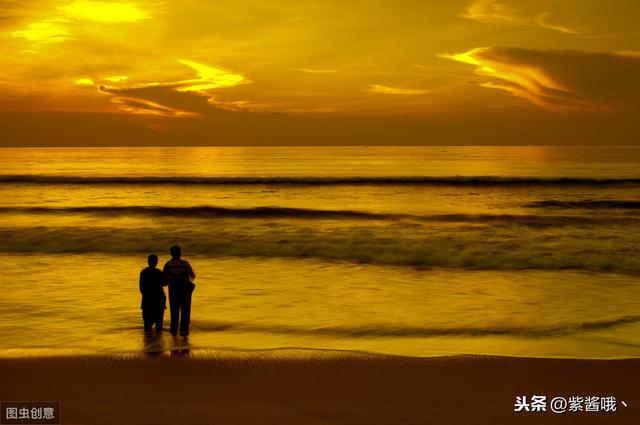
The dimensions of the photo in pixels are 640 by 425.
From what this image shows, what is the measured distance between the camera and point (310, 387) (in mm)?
8055

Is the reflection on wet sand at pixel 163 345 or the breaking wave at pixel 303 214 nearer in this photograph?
the reflection on wet sand at pixel 163 345

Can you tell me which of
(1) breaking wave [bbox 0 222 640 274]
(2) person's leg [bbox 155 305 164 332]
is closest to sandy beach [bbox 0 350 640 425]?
(2) person's leg [bbox 155 305 164 332]

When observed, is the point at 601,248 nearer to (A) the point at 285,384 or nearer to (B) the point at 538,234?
(B) the point at 538,234

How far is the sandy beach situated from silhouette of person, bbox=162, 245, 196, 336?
1198mm

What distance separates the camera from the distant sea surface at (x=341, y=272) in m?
10.9

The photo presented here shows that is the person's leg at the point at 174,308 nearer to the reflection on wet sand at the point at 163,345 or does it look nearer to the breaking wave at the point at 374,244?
the reflection on wet sand at the point at 163,345

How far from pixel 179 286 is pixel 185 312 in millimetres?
484

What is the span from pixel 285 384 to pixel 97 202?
36031 millimetres

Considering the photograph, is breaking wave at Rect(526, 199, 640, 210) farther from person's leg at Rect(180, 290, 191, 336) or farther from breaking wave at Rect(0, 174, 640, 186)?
person's leg at Rect(180, 290, 191, 336)

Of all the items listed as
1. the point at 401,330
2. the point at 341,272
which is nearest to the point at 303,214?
the point at 341,272

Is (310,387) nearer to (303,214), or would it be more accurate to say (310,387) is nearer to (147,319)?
(147,319)

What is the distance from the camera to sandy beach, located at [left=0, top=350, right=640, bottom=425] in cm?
701

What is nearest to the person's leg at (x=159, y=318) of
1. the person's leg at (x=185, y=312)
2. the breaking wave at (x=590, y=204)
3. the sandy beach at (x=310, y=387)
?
the person's leg at (x=185, y=312)

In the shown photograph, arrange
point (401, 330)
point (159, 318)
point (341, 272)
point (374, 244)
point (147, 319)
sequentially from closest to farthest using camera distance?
point (159, 318) < point (147, 319) < point (401, 330) < point (341, 272) < point (374, 244)
